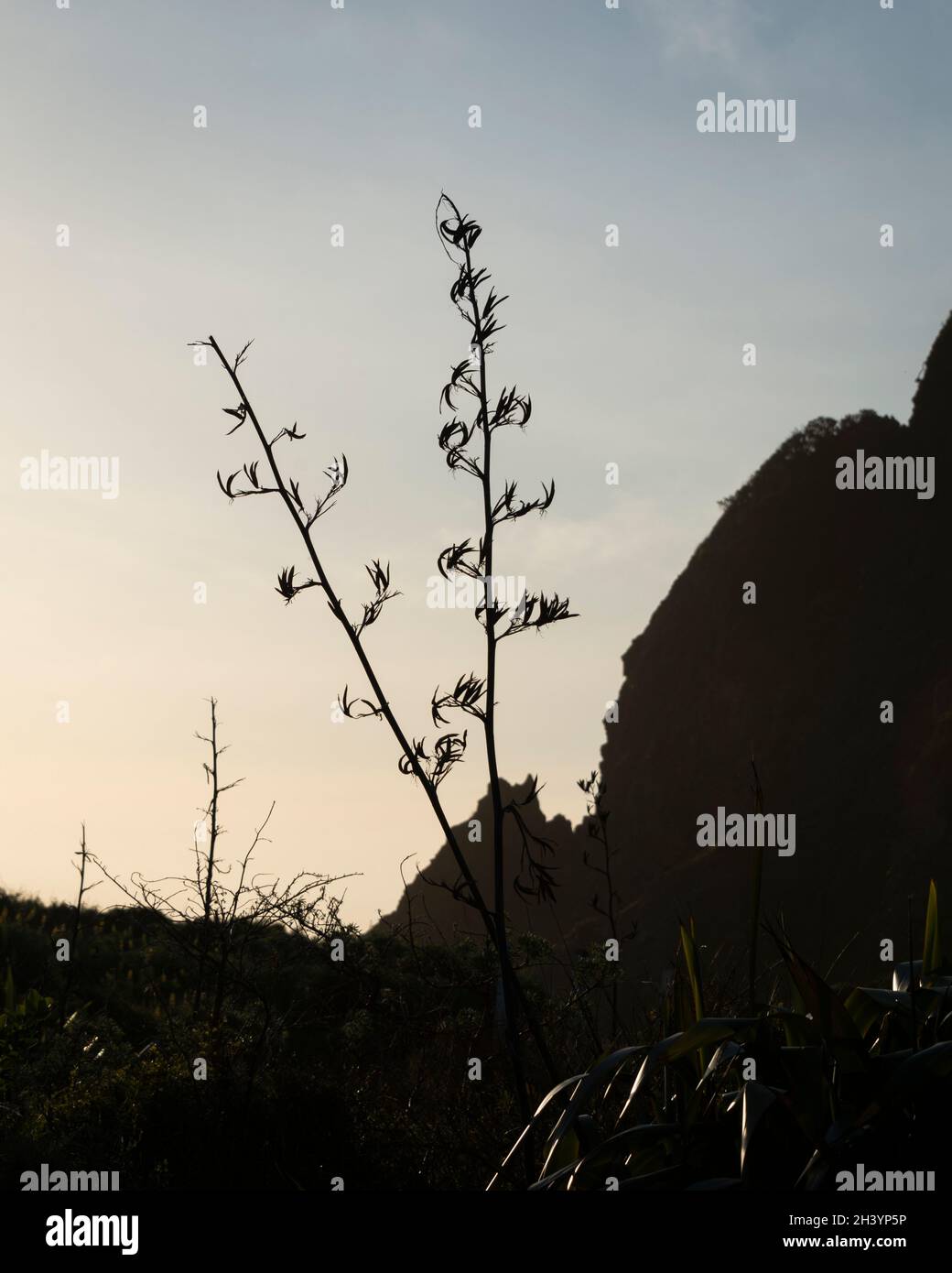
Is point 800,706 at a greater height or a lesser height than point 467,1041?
greater

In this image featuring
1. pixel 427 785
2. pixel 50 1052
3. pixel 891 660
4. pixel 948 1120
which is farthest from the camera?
pixel 891 660

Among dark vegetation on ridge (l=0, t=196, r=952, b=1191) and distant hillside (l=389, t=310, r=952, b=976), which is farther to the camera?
distant hillside (l=389, t=310, r=952, b=976)

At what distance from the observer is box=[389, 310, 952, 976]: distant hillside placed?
46.5 metres

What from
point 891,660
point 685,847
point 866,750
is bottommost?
point 685,847

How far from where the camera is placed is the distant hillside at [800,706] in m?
46.5

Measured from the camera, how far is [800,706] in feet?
191

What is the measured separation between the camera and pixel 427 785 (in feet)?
10.8

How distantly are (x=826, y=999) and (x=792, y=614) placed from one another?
62028mm

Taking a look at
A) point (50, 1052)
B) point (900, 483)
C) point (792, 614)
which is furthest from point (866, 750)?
point (50, 1052)

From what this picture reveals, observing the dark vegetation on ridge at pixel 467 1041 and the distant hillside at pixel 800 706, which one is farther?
the distant hillside at pixel 800 706

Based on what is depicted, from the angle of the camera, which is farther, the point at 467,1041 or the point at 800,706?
the point at 800,706

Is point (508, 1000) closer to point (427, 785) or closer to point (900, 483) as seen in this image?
point (427, 785)
